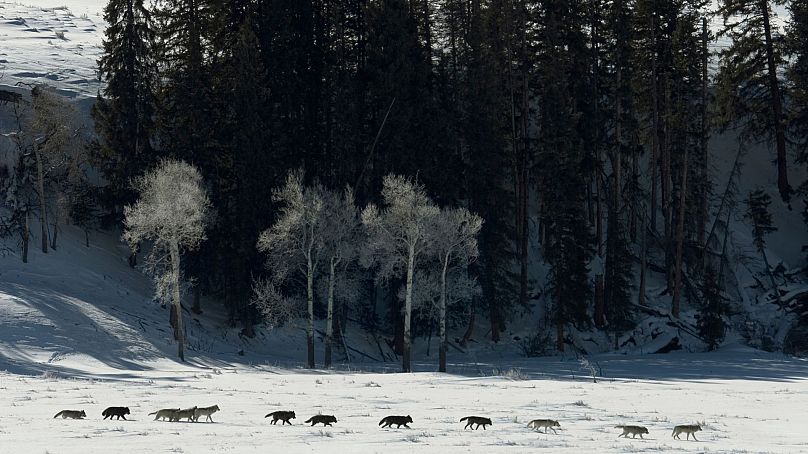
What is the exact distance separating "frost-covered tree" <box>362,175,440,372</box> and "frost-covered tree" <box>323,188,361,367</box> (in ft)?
4.73

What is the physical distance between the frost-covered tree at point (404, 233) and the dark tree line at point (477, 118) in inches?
278

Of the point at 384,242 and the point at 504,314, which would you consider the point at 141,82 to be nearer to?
the point at 384,242

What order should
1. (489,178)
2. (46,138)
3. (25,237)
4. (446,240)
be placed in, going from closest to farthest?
(446,240) < (25,237) < (46,138) < (489,178)

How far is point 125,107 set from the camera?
1874 inches

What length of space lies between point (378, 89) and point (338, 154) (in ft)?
12.8

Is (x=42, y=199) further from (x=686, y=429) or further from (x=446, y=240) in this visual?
(x=686, y=429)

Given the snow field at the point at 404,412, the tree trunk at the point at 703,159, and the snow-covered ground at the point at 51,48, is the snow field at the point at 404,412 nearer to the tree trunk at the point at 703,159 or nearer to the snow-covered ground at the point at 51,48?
the tree trunk at the point at 703,159

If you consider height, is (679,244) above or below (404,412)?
above

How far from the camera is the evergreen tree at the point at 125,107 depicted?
4731 centimetres

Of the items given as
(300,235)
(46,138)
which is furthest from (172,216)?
(46,138)

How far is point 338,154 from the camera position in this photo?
4691cm

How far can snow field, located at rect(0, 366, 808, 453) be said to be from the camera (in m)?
13.7

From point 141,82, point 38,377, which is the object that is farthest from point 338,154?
point 38,377

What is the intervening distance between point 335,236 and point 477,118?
11892 millimetres
